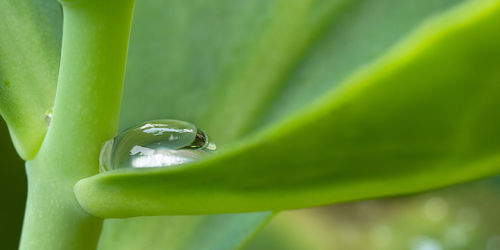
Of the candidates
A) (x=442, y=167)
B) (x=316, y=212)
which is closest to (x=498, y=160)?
(x=442, y=167)

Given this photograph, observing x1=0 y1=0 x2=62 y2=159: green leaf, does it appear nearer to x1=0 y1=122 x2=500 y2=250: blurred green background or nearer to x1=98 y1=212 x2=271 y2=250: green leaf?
x1=98 y1=212 x2=271 y2=250: green leaf

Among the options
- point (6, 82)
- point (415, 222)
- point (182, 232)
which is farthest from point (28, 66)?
point (415, 222)

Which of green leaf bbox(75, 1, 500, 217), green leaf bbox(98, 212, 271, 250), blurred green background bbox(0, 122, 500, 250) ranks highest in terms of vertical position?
blurred green background bbox(0, 122, 500, 250)

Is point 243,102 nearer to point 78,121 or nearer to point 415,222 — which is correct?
point 78,121

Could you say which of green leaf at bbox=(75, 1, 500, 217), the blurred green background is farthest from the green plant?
the blurred green background

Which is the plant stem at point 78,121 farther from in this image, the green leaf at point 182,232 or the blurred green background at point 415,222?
the blurred green background at point 415,222

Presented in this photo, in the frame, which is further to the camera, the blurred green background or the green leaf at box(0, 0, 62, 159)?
the blurred green background
